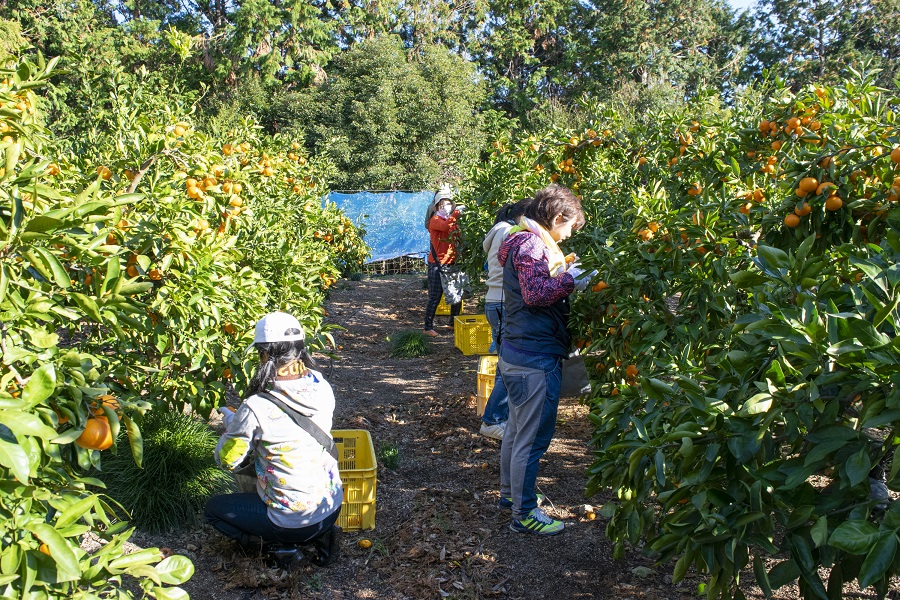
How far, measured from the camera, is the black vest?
3246mm

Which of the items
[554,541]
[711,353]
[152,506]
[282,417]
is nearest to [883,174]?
[711,353]

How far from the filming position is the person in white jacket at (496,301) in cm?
393

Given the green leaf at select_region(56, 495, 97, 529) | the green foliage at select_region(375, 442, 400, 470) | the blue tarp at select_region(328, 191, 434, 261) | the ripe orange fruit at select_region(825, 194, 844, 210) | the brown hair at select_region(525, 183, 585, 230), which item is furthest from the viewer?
the blue tarp at select_region(328, 191, 434, 261)

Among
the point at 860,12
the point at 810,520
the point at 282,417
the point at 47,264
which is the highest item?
the point at 860,12

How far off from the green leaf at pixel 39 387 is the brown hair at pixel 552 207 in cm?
236

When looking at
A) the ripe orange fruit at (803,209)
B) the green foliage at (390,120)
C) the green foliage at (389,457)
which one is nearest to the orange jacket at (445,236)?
the green foliage at (389,457)

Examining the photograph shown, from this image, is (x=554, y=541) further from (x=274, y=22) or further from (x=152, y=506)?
(x=274, y=22)

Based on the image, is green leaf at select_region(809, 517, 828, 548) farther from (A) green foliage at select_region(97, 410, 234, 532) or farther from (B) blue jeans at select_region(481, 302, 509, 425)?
(B) blue jeans at select_region(481, 302, 509, 425)

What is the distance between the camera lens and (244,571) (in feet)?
9.62

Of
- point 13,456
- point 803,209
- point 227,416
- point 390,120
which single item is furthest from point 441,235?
point 390,120

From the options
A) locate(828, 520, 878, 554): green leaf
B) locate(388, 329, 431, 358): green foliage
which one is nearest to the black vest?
locate(828, 520, 878, 554): green leaf

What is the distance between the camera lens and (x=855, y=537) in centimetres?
130

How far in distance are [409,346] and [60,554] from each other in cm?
573

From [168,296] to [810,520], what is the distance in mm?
2241
